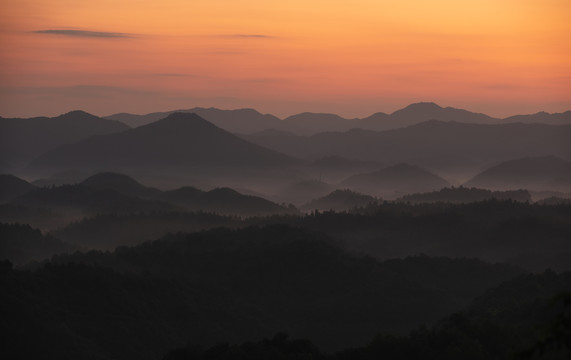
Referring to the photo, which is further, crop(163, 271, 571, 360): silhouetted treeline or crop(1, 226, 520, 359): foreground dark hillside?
crop(1, 226, 520, 359): foreground dark hillside

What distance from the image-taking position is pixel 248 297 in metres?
175

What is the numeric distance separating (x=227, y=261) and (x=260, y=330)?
52.5 metres

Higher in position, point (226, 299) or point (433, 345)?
point (433, 345)

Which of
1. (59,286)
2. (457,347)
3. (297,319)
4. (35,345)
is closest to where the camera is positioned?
(457,347)

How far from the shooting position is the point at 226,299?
161 metres

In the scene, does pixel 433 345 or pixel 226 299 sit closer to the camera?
pixel 433 345

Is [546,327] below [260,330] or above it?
above

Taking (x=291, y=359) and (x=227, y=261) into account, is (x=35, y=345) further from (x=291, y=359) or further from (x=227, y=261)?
(x=227, y=261)

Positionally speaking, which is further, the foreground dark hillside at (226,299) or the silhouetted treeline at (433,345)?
the foreground dark hillside at (226,299)

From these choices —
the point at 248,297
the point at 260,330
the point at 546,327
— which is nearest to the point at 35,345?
the point at 260,330

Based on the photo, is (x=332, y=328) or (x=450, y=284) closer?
(x=332, y=328)

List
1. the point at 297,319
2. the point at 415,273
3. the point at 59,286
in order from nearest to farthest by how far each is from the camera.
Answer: the point at 59,286 → the point at 297,319 → the point at 415,273

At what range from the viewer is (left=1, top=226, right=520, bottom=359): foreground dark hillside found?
5059 inches

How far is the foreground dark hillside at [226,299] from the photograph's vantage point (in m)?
128
